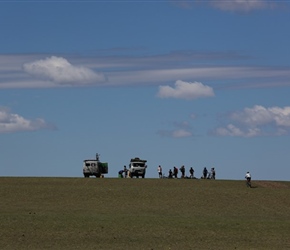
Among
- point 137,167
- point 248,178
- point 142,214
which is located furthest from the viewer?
point 137,167

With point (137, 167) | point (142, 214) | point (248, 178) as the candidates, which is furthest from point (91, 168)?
point (142, 214)

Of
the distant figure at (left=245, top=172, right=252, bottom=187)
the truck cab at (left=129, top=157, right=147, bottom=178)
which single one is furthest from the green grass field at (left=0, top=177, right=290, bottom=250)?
the truck cab at (left=129, top=157, right=147, bottom=178)

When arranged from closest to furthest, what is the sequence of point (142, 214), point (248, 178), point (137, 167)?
point (142, 214) < point (248, 178) < point (137, 167)

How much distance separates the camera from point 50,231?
183 feet

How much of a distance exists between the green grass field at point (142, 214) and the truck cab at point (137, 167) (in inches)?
728

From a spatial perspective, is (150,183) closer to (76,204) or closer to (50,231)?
(76,204)

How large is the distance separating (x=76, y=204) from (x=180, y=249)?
26533 millimetres

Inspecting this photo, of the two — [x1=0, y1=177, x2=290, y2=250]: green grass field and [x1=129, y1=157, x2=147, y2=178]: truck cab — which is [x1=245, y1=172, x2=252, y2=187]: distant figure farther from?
[x1=129, y1=157, x2=147, y2=178]: truck cab

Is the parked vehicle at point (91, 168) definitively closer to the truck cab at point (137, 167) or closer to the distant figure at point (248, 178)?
the truck cab at point (137, 167)

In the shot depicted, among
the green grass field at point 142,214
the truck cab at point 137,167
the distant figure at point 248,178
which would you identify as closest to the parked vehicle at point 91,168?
the truck cab at point 137,167

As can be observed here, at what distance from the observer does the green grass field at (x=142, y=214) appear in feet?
173

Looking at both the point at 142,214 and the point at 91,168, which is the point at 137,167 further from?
the point at 142,214

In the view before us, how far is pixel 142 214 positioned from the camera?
67.8 metres

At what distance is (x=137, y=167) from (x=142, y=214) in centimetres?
4790
